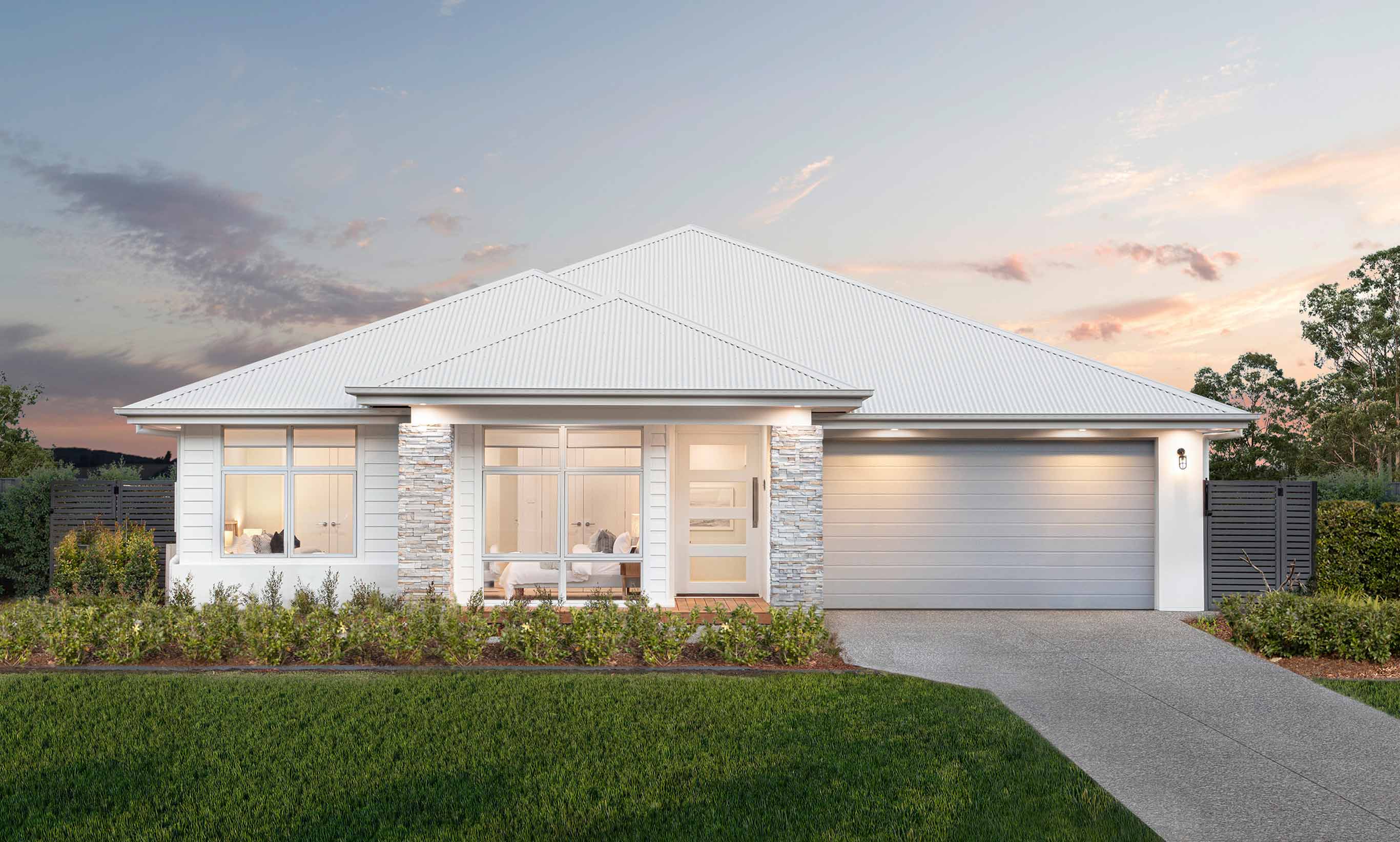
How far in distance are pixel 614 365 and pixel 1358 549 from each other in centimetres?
1078

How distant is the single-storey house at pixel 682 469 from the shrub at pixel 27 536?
127 inches

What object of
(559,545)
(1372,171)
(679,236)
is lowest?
(559,545)

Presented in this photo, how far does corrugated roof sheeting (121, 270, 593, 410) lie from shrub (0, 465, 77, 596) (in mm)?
4058

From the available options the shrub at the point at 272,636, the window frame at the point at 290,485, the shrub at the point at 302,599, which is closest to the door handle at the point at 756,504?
the window frame at the point at 290,485

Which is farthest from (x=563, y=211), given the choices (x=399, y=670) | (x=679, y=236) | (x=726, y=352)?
(x=399, y=670)

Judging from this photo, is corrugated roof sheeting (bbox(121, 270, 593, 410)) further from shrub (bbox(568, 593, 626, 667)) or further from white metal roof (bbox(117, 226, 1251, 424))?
shrub (bbox(568, 593, 626, 667))

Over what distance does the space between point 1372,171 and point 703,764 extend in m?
20.0

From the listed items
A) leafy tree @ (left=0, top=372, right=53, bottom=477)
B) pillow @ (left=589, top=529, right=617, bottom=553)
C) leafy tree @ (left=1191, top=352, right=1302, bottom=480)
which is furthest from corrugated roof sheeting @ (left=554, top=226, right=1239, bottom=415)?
leafy tree @ (left=1191, top=352, right=1302, bottom=480)

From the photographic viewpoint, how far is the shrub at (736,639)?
794 cm

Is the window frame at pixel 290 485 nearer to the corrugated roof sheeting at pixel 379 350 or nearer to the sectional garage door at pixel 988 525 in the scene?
the corrugated roof sheeting at pixel 379 350

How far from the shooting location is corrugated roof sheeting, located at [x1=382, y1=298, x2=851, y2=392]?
968 cm

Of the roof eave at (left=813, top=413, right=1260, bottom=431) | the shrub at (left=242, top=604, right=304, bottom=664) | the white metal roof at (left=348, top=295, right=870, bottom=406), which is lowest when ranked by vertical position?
the shrub at (left=242, top=604, right=304, bottom=664)

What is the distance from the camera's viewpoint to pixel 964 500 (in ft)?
38.1

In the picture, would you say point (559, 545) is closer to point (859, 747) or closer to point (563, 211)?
point (859, 747)
